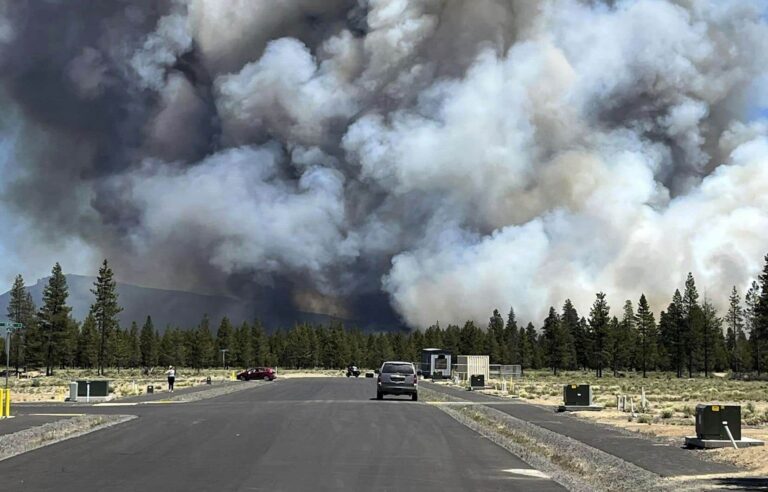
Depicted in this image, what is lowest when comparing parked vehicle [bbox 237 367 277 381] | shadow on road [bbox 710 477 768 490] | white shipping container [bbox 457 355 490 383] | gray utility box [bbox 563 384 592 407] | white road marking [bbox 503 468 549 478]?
parked vehicle [bbox 237 367 277 381]

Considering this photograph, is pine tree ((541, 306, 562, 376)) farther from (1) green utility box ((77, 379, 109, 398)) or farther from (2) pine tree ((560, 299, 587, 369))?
(1) green utility box ((77, 379, 109, 398))

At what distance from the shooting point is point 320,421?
30016mm

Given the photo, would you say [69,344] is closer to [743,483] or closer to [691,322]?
[691,322]

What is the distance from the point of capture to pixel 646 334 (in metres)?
142

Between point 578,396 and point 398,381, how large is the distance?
34.4 feet

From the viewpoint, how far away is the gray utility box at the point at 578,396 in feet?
138

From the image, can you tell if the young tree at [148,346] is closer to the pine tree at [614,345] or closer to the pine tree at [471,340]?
the pine tree at [471,340]

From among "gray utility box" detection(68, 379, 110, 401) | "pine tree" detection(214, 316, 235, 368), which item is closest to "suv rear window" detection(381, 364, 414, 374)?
"gray utility box" detection(68, 379, 110, 401)

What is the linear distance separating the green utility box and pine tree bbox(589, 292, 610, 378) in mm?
101571

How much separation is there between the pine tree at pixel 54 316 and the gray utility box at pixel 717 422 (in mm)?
113640

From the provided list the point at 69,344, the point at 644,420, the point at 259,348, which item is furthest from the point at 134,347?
the point at 644,420

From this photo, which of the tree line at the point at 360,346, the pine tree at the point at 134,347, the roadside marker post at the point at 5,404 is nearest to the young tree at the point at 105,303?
the tree line at the point at 360,346

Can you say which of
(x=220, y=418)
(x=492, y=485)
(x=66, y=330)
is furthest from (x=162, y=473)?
(x=66, y=330)

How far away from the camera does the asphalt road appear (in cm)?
1459
